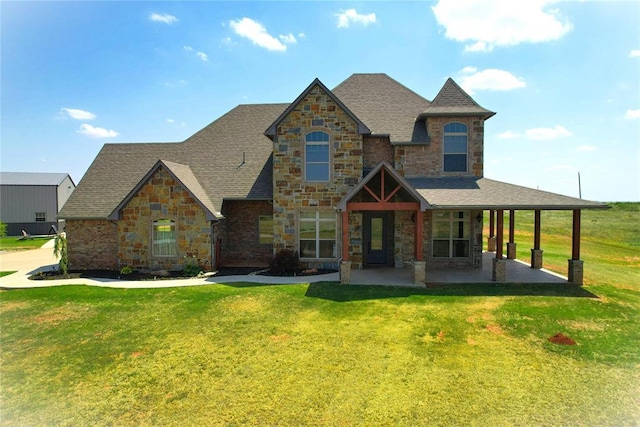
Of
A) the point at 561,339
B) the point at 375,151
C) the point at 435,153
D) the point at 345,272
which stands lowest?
the point at 561,339

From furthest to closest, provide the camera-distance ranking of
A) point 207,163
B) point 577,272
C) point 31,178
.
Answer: point 31,178, point 207,163, point 577,272

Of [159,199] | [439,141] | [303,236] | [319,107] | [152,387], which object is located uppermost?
[319,107]

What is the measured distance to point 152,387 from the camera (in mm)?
6801

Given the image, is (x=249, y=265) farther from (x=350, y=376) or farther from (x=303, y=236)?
(x=350, y=376)

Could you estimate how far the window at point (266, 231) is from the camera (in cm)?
1903

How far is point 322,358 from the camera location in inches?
310

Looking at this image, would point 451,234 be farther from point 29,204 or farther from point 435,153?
point 29,204

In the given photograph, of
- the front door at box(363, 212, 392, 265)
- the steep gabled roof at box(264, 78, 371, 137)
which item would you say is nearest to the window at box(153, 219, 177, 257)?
the steep gabled roof at box(264, 78, 371, 137)

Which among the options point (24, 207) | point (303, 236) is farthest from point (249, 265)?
point (24, 207)

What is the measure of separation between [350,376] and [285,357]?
1.64 meters

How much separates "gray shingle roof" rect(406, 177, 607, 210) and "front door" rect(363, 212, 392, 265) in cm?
245

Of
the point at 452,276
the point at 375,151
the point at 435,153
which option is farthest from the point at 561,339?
the point at 375,151

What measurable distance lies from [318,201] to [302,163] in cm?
202

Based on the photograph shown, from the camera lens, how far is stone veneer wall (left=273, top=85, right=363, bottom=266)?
16.8 metres
